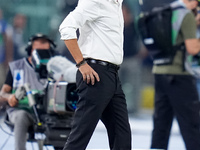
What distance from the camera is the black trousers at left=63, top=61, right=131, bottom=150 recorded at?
2.25 metres

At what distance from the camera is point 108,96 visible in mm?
2271

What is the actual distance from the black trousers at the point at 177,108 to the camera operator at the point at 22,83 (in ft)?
3.40

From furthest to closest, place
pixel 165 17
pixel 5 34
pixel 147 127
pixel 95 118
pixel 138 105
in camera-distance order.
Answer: pixel 138 105 → pixel 147 127 → pixel 5 34 → pixel 165 17 → pixel 95 118

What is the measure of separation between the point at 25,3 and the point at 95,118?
6356mm

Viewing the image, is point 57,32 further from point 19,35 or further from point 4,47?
point 4,47

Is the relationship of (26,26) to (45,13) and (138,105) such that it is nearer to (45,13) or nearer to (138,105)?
(45,13)

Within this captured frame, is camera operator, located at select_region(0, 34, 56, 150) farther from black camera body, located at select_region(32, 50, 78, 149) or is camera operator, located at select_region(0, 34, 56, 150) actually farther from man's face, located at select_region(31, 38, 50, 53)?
black camera body, located at select_region(32, 50, 78, 149)

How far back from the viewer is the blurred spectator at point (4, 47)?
7.09 meters

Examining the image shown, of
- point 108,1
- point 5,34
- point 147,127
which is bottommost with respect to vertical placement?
point 147,127

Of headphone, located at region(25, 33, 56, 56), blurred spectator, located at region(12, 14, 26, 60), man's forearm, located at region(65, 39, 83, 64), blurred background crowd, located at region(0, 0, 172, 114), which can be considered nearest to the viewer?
man's forearm, located at region(65, 39, 83, 64)

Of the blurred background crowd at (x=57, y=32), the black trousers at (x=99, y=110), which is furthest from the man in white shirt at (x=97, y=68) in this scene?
the blurred background crowd at (x=57, y=32)

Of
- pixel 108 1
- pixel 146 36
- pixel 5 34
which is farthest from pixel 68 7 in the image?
pixel 108 1

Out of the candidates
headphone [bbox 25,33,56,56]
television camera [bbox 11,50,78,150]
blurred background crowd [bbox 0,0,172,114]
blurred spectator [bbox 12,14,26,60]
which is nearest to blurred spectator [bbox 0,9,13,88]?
blurred background crowd [bbox 0,0,172,114]

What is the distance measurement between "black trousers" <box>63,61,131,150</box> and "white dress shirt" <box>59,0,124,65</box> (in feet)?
0.25
